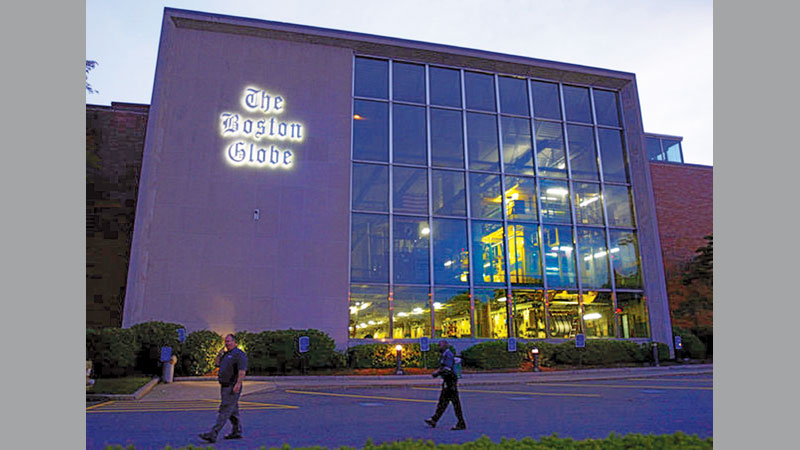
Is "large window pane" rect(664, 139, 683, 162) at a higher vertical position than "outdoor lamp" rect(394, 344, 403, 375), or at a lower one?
higher

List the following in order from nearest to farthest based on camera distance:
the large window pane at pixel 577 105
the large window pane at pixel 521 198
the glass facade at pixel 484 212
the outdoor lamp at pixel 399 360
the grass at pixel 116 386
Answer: the grass at pixel 116 386 < the outdoor lamp at pixel 399 360 < the glass facade at pixel 484 212 < the large window pane at pixel 521 198 < the large window pane at pixel 577 105

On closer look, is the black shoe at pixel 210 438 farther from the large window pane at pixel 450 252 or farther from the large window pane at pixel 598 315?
the large window pane at pixel 598 315

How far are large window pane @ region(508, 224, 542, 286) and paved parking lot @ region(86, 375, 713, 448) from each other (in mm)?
9087

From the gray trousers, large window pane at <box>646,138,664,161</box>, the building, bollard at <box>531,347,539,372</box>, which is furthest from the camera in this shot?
large window pane at <box>646,138,664,161</box>

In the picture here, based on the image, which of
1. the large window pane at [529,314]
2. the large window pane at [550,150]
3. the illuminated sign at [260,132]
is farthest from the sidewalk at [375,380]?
the large window pane at [550,150]

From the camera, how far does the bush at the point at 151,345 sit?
1686cm

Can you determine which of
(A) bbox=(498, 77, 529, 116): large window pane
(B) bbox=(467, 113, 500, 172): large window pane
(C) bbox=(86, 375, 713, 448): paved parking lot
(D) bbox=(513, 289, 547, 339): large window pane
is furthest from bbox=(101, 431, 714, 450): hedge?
(A) bbox=(498, 77, 529, 116): large window pane

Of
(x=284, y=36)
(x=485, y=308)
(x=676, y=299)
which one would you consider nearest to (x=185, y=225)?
(x=284, y=36)

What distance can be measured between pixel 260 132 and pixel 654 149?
28.3 meters

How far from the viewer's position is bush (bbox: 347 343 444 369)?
2014cm

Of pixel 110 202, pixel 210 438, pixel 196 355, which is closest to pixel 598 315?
pixel 196 355

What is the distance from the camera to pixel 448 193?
2417 cm

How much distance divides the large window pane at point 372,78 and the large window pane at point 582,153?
943 centimetres

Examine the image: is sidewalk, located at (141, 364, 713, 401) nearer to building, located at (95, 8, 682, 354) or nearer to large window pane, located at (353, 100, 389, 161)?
building, located at (95, 8, 682, 354)
